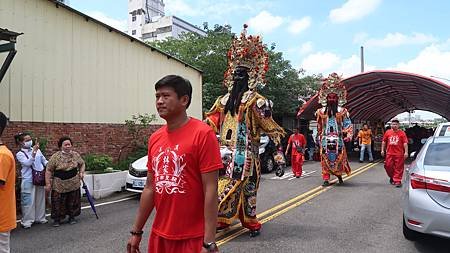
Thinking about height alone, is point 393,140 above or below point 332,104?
below

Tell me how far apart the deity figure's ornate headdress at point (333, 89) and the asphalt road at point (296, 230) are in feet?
8.83

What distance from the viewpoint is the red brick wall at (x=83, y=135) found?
9.56 metres

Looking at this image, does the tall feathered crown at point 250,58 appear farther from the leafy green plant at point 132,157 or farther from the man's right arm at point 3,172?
the leafy green plant at point 132,157

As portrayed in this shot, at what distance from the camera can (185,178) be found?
103 inches

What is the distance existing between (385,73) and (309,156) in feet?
16.8

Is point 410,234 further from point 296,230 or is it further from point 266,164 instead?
point 266,164

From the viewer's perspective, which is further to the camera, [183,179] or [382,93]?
[382,93]

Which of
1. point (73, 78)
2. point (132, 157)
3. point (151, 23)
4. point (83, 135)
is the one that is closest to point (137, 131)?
point (132, 157)

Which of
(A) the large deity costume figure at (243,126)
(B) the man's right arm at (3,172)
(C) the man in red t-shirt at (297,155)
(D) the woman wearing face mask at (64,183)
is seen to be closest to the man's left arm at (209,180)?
(B) the man's right arm at (3,172)

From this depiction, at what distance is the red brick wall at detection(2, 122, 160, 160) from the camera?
31.4 feet

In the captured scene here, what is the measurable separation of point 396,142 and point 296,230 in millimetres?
5277

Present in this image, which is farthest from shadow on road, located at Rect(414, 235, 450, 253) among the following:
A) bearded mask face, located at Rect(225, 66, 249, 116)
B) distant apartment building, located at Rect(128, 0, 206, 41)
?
distant apartment building, located at Rect(128, 0, 206, 41)

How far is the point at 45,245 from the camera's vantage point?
225 inches

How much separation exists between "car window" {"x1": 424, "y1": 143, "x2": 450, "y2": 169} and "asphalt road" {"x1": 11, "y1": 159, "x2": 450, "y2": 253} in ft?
3.60
